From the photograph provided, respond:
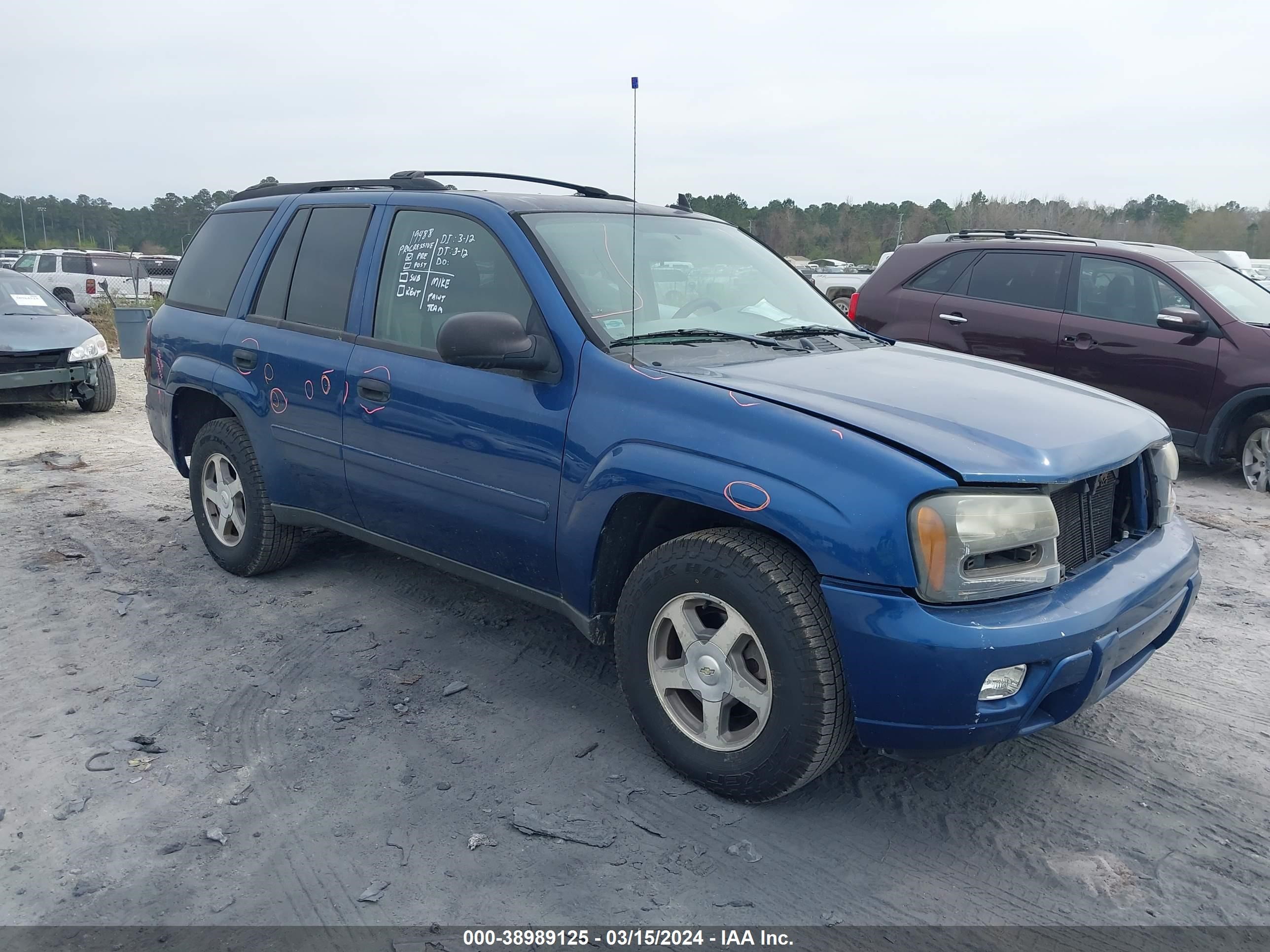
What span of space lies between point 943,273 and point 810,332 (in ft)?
15.4

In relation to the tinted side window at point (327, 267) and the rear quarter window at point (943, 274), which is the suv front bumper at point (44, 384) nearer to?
the tinted side window at point (327, 267)

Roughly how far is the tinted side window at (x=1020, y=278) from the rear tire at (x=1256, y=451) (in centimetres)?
156

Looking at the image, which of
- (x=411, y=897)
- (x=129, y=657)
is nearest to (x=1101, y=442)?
(x=411, y=897)

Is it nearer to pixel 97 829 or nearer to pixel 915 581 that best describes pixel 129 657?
pixel 97 829

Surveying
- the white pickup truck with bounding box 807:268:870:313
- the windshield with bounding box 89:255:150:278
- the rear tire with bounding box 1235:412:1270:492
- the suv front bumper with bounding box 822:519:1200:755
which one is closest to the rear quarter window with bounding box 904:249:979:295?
the rear tire with bounding box 1235:412:1270:492

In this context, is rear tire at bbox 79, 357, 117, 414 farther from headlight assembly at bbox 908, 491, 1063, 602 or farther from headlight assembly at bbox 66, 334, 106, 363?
headlight assembly at bbox 908, 491, 1063, 602

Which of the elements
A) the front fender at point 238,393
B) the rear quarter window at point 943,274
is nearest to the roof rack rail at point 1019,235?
the rear quarter window at point 943,274

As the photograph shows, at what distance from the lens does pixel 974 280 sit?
785 centimetres

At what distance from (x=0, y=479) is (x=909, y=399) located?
6.70m

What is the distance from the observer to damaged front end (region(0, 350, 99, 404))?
8930 mm

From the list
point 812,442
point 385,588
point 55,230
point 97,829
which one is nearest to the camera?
point 812,442

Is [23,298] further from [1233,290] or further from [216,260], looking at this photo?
[1233,290]

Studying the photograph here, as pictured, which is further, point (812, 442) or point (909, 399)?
point (909, 399)

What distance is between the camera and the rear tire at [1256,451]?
6.66 metres
